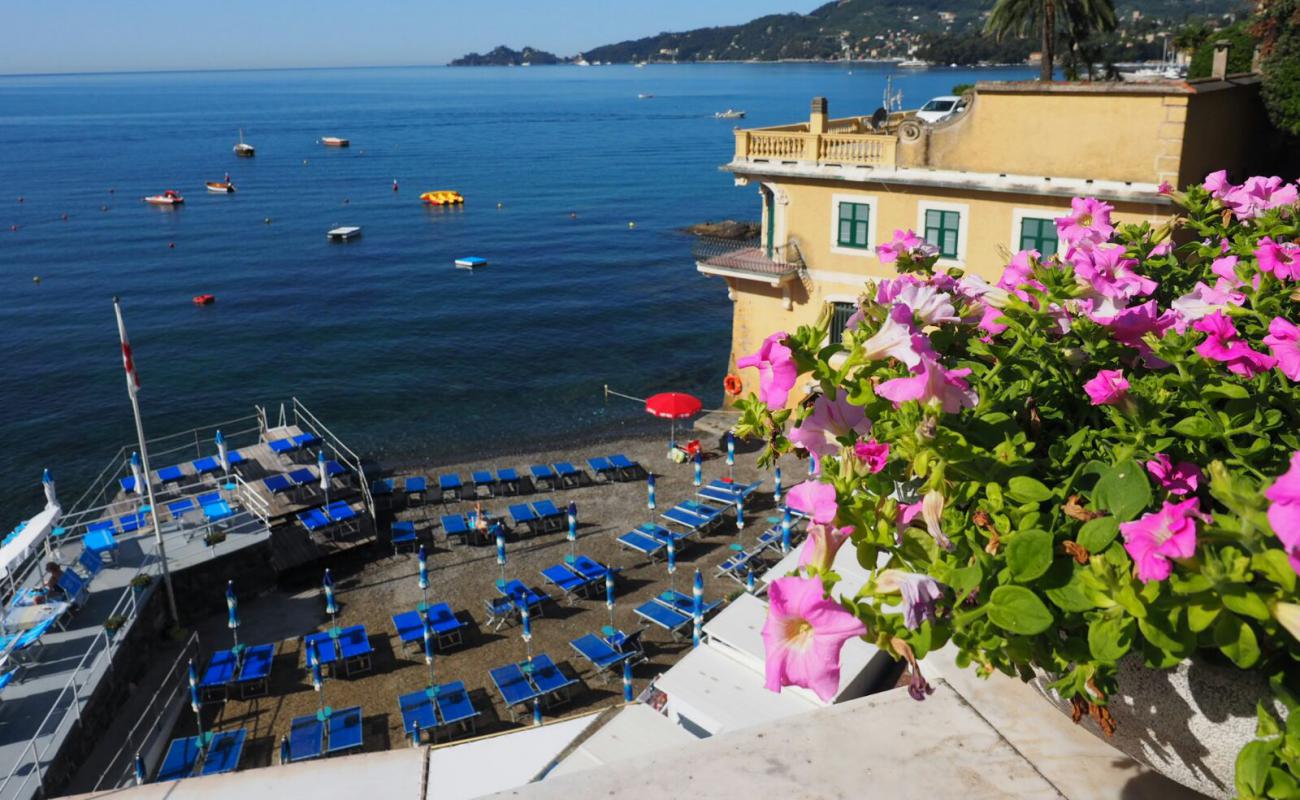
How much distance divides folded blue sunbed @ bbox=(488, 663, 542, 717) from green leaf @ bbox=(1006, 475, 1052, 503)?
1550 cm

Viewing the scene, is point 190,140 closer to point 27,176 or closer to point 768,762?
point 27,176

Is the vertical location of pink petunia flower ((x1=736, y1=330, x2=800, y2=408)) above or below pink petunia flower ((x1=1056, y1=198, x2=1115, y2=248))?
below

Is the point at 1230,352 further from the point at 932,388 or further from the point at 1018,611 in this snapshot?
the point at 1018,611

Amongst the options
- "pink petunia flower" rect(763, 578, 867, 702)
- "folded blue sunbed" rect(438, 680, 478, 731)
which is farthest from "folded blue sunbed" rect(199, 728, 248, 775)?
"pink petunia flower" rect(763, 578, 867, 702)

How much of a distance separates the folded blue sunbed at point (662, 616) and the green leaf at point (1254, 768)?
17.5 m

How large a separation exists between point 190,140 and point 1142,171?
Answer: 6789 inches

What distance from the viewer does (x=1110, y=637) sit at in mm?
2154

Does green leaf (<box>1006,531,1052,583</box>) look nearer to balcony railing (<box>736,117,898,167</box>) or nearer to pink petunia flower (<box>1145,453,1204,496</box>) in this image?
pink petunia flower (<box>1145,453,1204,496</box>)

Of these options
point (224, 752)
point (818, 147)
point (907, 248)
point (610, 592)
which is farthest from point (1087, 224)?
point (818, 147)

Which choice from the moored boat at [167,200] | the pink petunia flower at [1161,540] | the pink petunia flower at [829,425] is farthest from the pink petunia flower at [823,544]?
the moored boat at [167,200]

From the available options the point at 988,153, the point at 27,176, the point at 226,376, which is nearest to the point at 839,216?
the point at 988,153

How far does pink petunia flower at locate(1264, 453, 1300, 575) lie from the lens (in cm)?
178

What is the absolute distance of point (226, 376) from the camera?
47656mm

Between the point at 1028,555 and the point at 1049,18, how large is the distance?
4427 cm
